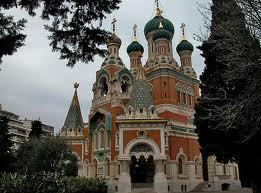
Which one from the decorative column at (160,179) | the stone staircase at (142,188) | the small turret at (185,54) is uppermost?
the small turret at (185,54)

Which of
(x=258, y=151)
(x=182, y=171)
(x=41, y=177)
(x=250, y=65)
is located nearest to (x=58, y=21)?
(x=250, y=65)

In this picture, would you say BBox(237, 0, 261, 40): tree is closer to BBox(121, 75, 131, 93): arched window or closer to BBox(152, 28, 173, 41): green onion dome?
BBox(121, 75, 131, 93): arched window

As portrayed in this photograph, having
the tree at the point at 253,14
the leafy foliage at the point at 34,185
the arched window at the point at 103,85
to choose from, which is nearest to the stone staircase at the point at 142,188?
the arched window at the point at 103,85

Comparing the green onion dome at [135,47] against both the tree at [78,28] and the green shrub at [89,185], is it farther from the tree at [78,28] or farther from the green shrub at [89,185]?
the tree at [78,28]

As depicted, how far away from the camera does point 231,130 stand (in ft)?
49.4

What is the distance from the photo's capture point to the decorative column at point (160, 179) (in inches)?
1004

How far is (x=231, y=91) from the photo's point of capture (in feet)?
50.2

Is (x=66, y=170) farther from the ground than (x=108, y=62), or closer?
closer

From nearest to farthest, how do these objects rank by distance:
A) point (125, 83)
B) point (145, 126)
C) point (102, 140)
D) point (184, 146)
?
point (145, 126), point (184, 146), point (102, 140), point (125, 83)

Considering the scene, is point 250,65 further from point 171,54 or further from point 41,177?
point 171,54

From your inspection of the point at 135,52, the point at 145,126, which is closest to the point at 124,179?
the point at 145,126

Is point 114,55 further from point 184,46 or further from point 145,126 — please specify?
point 184,46

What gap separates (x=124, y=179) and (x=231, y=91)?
13444 mm

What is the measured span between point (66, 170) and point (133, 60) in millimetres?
15596
